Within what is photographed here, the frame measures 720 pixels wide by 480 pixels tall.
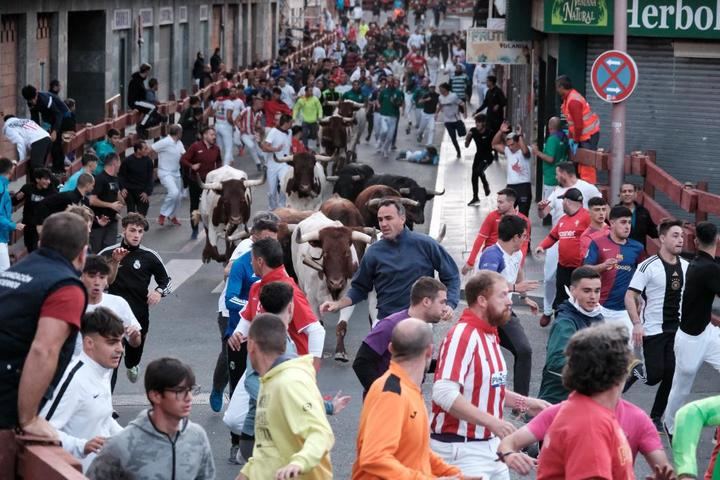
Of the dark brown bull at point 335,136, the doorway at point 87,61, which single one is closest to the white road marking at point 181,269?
the dark brown bull at point 335,136

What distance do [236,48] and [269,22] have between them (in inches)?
308

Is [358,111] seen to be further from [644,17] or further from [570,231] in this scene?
[570,231]

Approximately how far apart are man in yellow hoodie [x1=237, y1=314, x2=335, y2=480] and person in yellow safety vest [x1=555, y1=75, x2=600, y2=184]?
14.8m

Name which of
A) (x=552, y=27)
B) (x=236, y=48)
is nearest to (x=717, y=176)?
(x=552, y=27)

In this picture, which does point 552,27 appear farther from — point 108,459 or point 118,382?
point 108,459

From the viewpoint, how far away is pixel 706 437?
11984mm

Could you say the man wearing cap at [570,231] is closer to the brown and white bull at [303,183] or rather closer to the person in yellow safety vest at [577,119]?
the person in yellow safety vest at [577,119]

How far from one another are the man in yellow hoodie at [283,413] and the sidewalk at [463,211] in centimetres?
1127

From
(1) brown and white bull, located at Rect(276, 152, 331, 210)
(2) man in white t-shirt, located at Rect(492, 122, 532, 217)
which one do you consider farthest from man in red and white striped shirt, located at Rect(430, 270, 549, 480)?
(1) brown and white bull, located at Rect(276, 152, 331, 210)

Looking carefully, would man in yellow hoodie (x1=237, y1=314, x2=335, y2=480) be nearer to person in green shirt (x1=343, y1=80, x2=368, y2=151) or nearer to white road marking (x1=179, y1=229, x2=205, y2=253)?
white road marking (x1=179, y1=229, x2=205, y2=253)

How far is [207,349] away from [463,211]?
11862 millimetres

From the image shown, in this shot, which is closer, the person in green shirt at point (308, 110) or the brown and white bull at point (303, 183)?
the brown and white bull at point (303, 183)

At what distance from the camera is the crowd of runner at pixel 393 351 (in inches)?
250

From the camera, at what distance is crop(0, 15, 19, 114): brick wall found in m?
30.5
